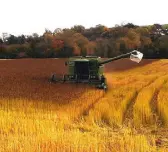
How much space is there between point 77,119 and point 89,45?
37756mm

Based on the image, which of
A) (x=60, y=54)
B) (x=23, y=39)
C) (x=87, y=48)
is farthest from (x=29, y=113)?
(x=23, y=39)

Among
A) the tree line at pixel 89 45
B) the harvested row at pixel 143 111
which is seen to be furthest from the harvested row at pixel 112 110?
the tree line at pixel 89 45

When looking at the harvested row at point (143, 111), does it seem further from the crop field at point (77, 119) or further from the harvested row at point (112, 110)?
the harvested row at point (112, 110)

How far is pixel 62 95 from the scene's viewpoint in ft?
57.2

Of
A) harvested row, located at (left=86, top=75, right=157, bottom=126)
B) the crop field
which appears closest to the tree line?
the crop field

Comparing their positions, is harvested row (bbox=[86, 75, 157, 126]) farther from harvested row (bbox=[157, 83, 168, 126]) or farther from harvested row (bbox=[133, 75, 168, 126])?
harvested row (bbox=[157, 83, 168, 126])

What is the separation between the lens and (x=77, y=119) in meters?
12.2

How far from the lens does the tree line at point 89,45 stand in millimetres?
46125

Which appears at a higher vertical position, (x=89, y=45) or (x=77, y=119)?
(x=89, y=45)

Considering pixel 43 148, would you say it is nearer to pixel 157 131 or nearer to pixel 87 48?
pixel 157 131

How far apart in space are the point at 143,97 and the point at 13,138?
8858 millimetres

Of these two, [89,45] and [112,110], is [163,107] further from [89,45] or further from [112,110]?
[89,45]

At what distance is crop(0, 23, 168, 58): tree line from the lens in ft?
151

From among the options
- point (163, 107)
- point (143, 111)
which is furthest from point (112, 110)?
point (163, 107)
